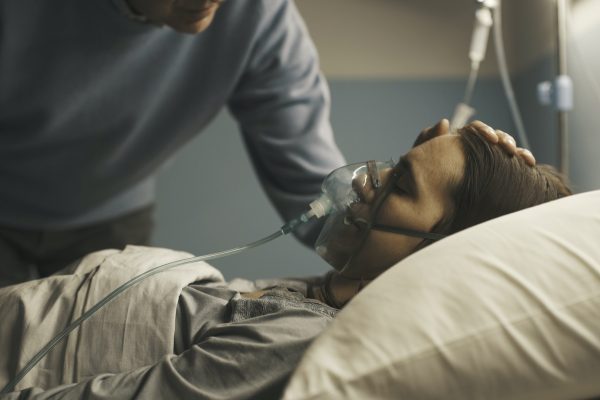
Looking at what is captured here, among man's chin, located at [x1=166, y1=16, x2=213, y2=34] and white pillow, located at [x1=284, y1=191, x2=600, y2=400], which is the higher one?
man's chin, located at [x1=166, y1=16, x2=213, y2=34]

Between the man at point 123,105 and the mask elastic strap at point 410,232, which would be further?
the man at point 123,105

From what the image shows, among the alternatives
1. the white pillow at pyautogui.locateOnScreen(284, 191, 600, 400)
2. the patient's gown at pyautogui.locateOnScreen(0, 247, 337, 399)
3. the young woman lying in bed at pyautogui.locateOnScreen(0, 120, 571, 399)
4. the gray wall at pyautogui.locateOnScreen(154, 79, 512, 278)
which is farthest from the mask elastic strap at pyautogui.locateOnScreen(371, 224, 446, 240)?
the gray wall at pyautogui.locateOnScreen(154, 79, 512, 278)

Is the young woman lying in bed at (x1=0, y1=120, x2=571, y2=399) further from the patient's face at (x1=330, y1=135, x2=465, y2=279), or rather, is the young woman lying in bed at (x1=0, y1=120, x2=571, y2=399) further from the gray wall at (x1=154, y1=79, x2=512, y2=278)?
the gray wall at (x1=154, y1=79, x2=512, y2=278)

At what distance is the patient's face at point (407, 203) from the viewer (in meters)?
1.17

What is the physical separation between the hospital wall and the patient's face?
5.33ft

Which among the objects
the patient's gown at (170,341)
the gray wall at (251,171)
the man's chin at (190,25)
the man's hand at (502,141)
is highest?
the man's chin at (190,25)

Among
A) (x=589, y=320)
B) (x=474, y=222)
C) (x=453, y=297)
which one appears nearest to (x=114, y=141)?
(x=474, y=222)

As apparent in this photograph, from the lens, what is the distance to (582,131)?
7.54 ft

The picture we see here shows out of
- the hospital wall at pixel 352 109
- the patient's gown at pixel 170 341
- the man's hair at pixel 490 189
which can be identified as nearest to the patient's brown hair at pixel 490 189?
the man's hair at pixel 490 189

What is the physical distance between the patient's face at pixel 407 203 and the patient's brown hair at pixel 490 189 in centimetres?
2

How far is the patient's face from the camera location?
1174 millimetres

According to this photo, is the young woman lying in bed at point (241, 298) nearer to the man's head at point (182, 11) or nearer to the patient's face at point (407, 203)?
the patient's face at point (407, 203)

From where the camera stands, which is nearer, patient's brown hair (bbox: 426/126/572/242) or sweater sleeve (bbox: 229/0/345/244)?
patient's brown hair (bbox: 426/126/572/242)

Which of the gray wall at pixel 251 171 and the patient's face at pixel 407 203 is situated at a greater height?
the patient's face at pixel 407 203
